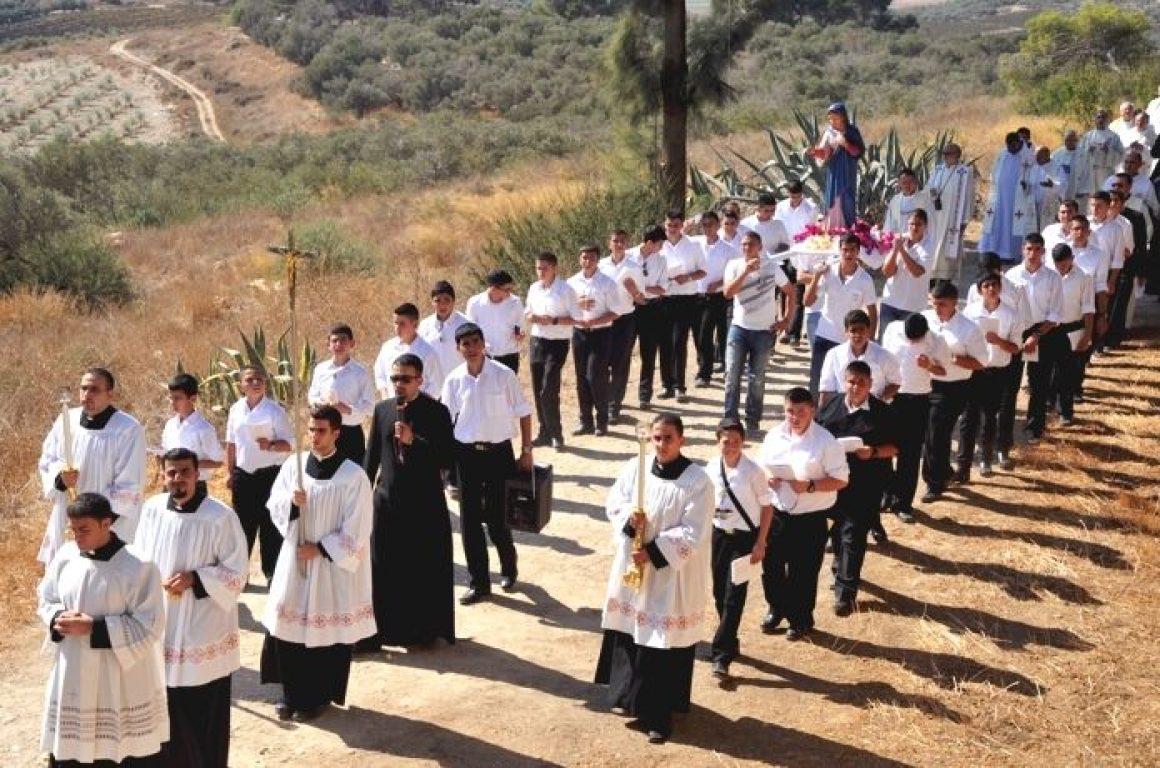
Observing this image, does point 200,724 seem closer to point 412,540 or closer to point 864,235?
point 412,540

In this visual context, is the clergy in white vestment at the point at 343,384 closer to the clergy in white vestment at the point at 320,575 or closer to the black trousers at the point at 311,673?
the clergy in white vestment at the point at 320,575

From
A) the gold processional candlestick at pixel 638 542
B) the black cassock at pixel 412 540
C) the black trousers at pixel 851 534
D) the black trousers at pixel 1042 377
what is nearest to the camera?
the gold processional candlestick at pixel 638 542

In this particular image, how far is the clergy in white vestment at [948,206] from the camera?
1580 centimetres

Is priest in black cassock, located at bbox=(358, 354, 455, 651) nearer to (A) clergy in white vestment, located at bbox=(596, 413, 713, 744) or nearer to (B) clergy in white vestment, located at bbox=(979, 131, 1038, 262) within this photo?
(A) clergy in white vestment, located at bbox=(596, 413, 713, 744)

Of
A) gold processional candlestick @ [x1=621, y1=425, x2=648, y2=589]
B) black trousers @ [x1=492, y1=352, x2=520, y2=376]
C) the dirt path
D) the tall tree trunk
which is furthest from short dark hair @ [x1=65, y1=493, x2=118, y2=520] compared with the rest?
the tall tree trunk

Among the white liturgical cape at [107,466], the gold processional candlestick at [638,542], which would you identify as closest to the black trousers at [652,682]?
the gold processional candlestick at [638,542]

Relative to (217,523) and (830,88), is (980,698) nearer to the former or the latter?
(217,523)

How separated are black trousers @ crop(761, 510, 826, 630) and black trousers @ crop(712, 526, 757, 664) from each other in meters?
0.48

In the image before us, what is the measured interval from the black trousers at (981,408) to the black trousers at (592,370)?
3467 millimetres

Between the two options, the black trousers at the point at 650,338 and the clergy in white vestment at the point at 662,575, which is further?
the black trousers at the point at 650,338

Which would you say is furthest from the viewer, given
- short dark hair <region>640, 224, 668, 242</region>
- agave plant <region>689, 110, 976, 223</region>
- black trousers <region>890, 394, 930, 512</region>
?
agave plant <region>689, 110, 976, 223</region>

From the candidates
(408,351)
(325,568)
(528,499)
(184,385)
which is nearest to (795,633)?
(528,499)

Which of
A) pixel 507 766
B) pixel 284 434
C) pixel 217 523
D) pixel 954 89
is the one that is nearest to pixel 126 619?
pixel 217 523

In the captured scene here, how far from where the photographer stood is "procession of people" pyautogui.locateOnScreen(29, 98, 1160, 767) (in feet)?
22.8
